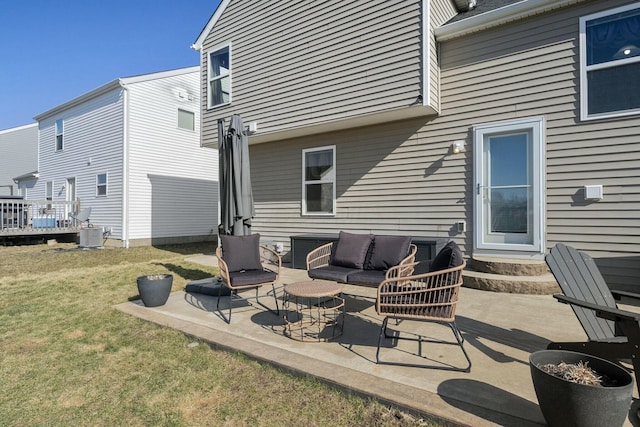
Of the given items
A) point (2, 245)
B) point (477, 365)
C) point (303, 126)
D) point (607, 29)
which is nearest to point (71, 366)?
point (477, 365)

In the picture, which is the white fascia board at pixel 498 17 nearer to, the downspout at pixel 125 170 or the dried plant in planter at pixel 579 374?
the dried plant in planter at pixel 579 374

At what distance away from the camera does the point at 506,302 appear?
15.1 ft

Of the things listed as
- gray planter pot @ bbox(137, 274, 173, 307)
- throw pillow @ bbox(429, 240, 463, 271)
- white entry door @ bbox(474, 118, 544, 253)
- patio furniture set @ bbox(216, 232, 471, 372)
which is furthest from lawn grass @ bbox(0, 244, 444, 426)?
white entry door @ bbox(474, 118, 544, 253)

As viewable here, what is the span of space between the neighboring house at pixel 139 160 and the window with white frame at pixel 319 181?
7452 mm

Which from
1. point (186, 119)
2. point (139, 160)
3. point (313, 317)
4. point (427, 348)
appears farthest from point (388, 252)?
point (186, 119)

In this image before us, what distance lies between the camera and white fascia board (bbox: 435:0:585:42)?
5238 millimetres

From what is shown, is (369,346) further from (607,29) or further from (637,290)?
(607,29)

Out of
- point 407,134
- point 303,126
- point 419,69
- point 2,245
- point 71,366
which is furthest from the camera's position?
point 2,245

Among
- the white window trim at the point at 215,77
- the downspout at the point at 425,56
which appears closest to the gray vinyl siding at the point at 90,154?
A: the white window trim at the point at 215,77

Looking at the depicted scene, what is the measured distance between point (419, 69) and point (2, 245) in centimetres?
1539

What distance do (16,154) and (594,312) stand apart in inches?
1096

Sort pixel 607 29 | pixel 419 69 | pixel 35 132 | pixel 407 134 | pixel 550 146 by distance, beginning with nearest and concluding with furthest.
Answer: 1. pixel 607 29
2. pixel 550 146
3. pixel 419 69
4. pixel 407 134
5. pixel 35 132

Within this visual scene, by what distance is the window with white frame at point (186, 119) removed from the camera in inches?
544

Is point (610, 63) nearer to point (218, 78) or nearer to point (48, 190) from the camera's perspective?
point (218, 78)
